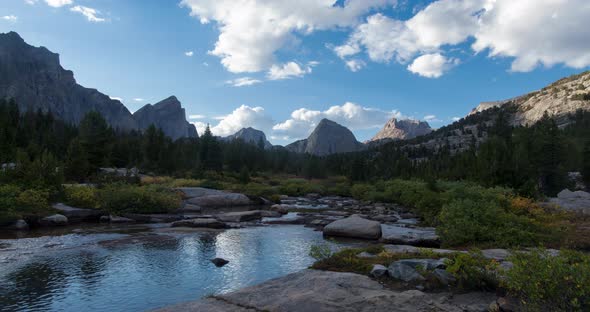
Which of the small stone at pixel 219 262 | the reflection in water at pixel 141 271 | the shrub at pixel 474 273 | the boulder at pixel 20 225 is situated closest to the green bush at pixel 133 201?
the boulder at pixel 20 225

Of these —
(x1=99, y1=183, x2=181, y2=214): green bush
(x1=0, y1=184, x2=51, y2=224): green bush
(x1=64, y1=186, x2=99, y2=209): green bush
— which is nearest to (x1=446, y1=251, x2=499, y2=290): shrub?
(x1=0, y1=184, x2=51, y2=224): green bush

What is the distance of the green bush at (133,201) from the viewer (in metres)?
30.7

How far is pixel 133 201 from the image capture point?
3166 cm

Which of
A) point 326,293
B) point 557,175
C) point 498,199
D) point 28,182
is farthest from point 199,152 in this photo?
point 326,293

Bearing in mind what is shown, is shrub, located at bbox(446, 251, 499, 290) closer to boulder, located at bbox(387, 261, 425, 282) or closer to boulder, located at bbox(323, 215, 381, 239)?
boulder, located at bbox(387, 261, 425, 282)

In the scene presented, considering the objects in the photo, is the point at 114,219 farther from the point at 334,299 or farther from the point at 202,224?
the point at 334,299

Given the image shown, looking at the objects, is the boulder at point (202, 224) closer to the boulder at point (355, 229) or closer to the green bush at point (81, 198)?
the boulder at point (355, 229)

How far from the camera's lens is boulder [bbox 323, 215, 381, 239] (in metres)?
22.1

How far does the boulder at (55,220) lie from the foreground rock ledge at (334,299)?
2094 cm

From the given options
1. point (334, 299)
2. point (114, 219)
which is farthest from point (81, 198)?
point (334, 299)

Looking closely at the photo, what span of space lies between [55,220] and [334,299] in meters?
24.0

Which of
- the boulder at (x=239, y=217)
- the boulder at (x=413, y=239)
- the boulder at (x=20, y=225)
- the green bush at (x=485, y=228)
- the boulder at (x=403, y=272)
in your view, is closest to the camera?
the boulder at (x=403, y=272)

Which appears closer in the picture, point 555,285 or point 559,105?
point 555,285

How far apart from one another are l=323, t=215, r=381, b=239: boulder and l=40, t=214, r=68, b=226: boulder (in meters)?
A: 18.2
